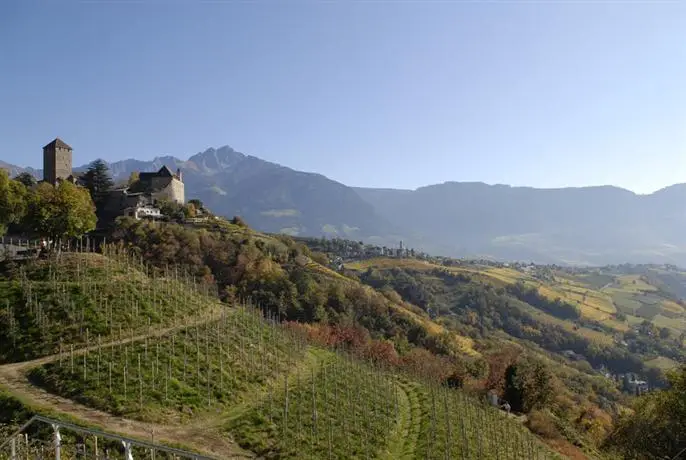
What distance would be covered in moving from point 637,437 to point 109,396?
33.1 m

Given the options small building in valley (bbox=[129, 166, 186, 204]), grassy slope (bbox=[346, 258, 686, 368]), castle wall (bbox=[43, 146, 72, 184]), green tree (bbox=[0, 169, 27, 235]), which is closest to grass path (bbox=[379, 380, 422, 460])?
green tree (bbox=[0, 169, 27, 235])

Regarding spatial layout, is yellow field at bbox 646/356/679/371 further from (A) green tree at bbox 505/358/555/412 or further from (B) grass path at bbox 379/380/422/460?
(B) grass path at bbox 379/380/422/460

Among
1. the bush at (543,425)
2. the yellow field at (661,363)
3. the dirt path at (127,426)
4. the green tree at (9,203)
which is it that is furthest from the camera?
the yellow field at (661,363)

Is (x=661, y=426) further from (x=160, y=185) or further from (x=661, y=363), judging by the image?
(x=661, y=363)

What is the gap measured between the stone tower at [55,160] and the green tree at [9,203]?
31035 mm

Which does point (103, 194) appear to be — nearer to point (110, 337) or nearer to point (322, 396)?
point (110, 337)

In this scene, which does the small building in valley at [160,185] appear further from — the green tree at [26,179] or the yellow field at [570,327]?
the yellow field at [570,327]

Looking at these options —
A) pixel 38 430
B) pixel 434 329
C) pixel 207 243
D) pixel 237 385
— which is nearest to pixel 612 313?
pixel 434 329

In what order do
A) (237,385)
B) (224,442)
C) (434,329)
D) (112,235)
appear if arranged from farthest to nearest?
(434,329) → (112,235) → (237,385) → (224,442)

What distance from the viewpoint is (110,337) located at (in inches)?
1241

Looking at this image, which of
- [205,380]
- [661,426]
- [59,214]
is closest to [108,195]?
[59,214]

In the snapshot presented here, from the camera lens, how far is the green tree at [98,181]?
80750 millimetres

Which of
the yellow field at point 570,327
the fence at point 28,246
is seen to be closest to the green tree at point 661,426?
the fence at point 28,246

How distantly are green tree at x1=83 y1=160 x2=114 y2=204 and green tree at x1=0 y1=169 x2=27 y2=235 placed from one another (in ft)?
96.6
